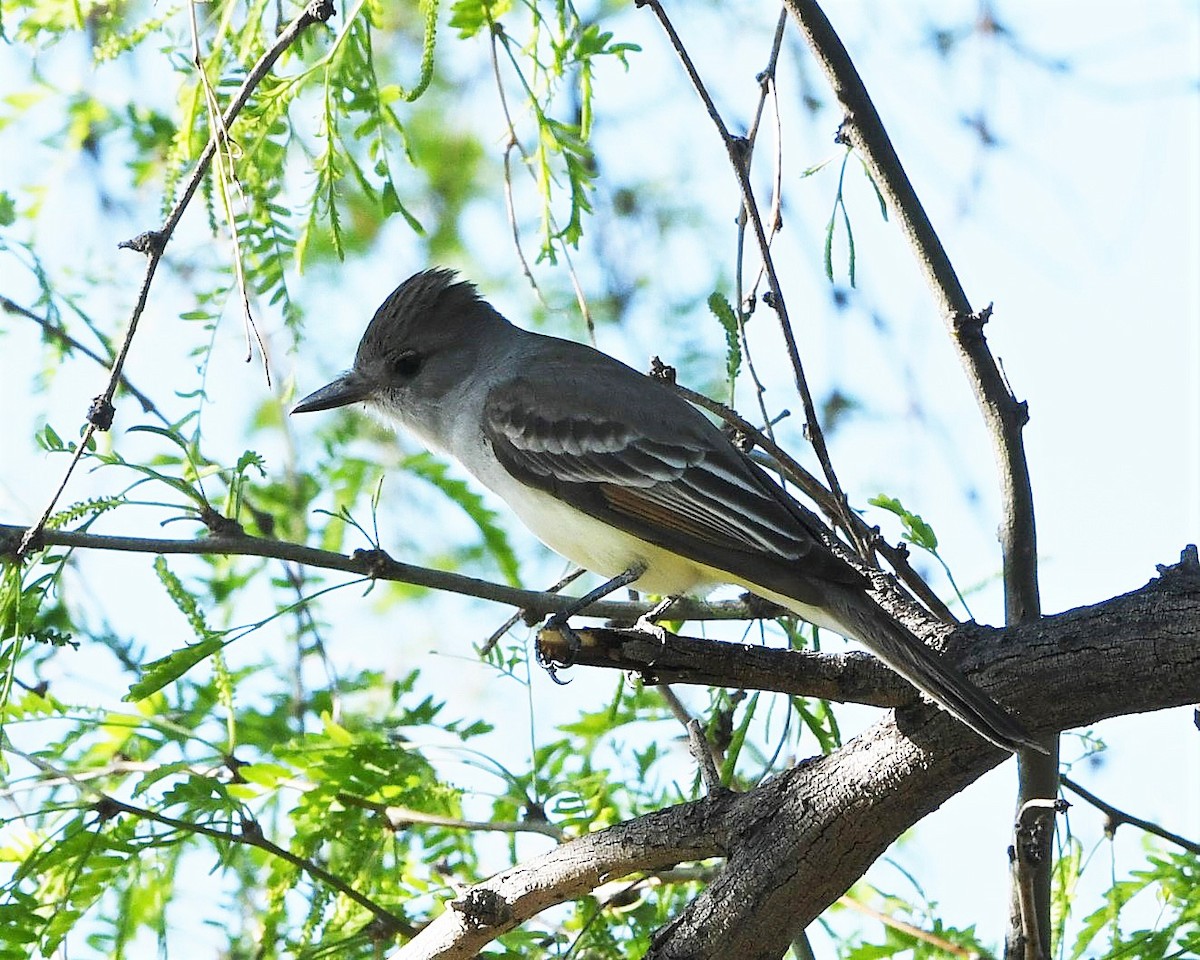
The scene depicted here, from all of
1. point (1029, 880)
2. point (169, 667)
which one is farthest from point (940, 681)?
point (169, 667)

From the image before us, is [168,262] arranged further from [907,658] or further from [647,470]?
[907,658]

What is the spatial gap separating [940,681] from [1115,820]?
0.93 metres

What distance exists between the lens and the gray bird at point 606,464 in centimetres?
294

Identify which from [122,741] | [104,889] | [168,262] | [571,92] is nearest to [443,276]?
[571,92]

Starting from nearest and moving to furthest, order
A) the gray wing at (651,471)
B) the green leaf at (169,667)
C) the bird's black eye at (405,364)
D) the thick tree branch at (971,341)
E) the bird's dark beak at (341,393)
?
the green leaf at (169,667), the thick tree branch at (971,341), the gray wing at (651,471), the bird's dark beak at (341,393), the bird's black eye at (405,364)

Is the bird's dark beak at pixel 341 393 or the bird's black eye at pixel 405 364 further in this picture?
the bird's black eye at pixel 405 364

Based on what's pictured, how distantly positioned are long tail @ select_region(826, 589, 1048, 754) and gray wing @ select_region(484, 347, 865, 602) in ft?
0.90

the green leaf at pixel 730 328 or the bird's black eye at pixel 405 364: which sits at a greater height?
the bird's black eye at pixel 405 364

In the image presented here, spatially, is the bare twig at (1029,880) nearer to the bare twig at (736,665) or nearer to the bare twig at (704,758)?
the bare twig at (736,665)

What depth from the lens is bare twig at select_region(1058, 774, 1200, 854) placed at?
2.97 metres

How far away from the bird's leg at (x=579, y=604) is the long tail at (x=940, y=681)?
0.54m

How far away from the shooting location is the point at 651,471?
3574 mm

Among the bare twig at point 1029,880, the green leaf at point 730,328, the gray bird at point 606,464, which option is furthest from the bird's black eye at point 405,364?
the bare twig at point 1029,880

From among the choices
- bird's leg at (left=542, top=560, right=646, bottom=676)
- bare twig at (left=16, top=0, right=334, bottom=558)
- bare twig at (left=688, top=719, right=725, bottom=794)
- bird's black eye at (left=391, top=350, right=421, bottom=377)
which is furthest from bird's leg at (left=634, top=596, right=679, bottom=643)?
bird's black eye at (left=391, top=350, right=421, bottom=377)
